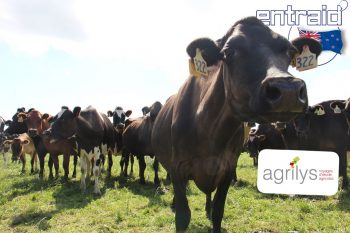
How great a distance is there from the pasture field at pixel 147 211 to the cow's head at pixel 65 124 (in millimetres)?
1591

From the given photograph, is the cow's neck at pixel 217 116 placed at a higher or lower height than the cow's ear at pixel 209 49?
lower

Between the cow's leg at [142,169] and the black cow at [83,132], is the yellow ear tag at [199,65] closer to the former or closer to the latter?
the black cow at [83,132]

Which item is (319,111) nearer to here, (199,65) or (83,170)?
(83,170)

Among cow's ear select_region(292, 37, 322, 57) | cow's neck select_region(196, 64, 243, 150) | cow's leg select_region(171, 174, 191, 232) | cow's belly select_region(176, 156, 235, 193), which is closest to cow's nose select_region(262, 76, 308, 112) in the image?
cow's neck select_region(196, 64, 243, 150)

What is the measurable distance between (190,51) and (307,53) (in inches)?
51.9

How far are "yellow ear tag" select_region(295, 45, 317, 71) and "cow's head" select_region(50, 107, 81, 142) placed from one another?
7615 mm

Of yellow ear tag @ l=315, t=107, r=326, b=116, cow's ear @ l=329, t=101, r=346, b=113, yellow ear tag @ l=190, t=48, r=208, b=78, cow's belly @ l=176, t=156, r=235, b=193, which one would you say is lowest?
cow's belly @ l=176, t=156, r=235, b=193

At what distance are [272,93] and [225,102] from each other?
1.12 meters

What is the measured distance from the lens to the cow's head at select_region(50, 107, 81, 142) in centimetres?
1046

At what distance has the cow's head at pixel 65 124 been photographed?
34.3 feet

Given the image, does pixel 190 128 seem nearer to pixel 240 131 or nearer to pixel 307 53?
pixel 240 131

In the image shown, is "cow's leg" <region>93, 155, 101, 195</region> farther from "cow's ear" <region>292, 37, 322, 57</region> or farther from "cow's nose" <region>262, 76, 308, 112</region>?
"cow's nose" <region>262, 76, 308, 112</region>

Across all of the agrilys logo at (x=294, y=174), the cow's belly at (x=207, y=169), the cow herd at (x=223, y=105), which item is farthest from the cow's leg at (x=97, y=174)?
the cow's belly at (x=207, y=169)

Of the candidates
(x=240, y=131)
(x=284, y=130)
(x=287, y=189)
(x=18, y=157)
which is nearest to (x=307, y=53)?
(x=240, y=131)
